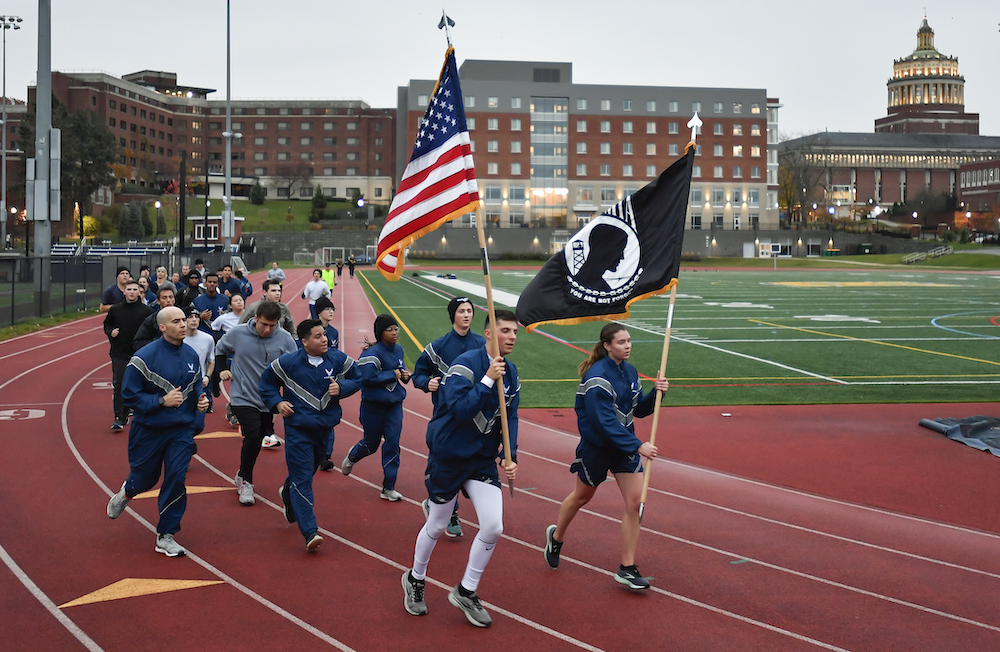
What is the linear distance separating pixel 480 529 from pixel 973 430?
31.3 ft

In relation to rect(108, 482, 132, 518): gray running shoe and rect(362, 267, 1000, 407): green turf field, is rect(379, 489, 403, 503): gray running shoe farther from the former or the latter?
rect(362, 267, 1000, 407): green turf field

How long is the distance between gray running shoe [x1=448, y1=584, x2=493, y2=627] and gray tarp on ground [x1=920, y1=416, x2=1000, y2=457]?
28.6ft

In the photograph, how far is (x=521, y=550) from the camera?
25.9 ft

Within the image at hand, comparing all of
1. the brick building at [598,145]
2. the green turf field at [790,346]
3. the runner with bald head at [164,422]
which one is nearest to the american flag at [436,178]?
the runner with bald head at [164,422]

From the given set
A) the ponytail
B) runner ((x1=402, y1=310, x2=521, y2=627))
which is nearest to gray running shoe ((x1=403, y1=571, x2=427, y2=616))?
runner ((x1=402, y1=310, x2=521, y2=627))

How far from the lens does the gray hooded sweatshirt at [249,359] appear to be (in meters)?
8.98

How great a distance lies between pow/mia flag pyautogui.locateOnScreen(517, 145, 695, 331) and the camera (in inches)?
Result: 296

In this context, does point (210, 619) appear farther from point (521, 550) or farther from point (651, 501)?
point (651, 501)

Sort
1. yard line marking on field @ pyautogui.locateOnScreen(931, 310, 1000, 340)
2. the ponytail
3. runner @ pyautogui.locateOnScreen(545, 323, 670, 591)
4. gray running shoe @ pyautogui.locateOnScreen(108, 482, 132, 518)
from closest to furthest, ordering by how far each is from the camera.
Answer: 1. runner @ pyautogui.locateOnScreen(545, 323, 670, 591)
2. the ponytail
3. gray running shoe @ pyautogui.locateOnScreen(108, 482, 132, 518)
4. yard line marking on field @ pyautogui.locateOnScreen(931, 310, 1000, 340)

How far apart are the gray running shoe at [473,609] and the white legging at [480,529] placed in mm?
83

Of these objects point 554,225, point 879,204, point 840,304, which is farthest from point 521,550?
point 879,204

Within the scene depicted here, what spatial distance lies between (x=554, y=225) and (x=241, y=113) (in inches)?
2545

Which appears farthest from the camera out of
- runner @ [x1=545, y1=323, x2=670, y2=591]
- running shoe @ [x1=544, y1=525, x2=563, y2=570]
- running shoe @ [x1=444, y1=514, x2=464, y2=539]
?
running shoe @ [x1=444, y1=514, x2=464, y2=539]

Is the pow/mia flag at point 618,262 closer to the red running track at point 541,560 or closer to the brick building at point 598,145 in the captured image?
the red running track at point 541,560
